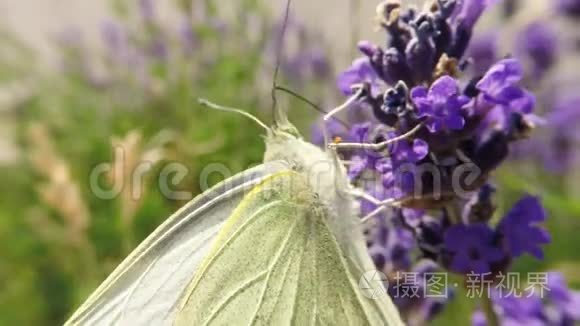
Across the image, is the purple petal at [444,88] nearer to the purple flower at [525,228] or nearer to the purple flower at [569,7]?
the purple flower at [525,228]

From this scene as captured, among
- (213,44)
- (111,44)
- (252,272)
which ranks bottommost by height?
(252,272)

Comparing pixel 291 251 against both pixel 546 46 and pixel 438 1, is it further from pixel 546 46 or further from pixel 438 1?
pixel 546 46

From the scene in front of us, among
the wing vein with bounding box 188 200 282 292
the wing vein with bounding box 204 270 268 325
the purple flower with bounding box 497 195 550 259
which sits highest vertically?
the wing vein with bounding box 188 200 282 292

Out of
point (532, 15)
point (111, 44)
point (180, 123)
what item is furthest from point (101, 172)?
point (532, 15)

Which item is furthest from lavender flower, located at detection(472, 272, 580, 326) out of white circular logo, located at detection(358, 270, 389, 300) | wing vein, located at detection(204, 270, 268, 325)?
wing vein, located at detection(204, 270, 268, 325)

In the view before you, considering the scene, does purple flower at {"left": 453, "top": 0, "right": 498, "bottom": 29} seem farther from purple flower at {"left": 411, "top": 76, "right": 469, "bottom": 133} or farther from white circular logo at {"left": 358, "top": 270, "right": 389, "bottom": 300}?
white circular logo at {"left": 358, "top": 270, "right": 389, "bottom": 300}

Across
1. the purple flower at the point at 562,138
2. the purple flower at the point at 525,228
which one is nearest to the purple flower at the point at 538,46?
the purple flower at the point at 562,138
